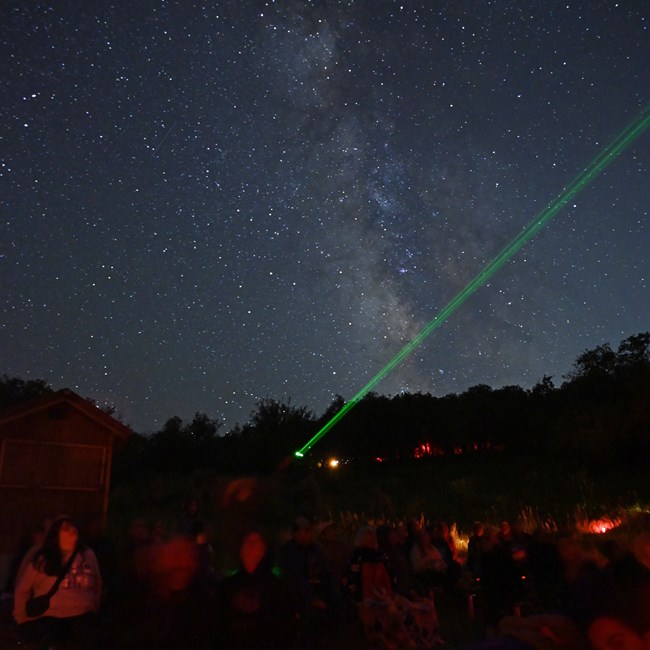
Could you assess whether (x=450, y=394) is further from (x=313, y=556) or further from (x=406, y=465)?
(x=313, y=556)

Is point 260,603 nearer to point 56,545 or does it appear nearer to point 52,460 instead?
point 56,545

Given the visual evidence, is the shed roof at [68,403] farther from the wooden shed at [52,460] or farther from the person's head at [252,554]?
the person's head at [252,554]

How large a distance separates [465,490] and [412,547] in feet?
69.7

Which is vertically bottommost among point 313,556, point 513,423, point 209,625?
point 209,625

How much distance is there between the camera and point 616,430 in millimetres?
30938

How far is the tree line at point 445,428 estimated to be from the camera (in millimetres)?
31578

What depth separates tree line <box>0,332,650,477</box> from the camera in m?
31.6

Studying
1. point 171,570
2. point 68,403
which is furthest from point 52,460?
point 171,570

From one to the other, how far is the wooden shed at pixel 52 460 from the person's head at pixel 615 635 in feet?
35.7

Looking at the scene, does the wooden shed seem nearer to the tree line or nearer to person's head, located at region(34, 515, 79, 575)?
person's head, located at region(34, 515, 79, 575)

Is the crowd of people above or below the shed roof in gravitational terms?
below

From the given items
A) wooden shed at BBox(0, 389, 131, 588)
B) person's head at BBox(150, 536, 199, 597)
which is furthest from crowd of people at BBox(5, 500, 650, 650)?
wooden shed at BBox(0, 389, 131, 588)

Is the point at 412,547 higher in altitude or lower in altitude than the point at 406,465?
lower

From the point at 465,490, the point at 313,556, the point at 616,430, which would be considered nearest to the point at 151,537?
the point at 313,556
